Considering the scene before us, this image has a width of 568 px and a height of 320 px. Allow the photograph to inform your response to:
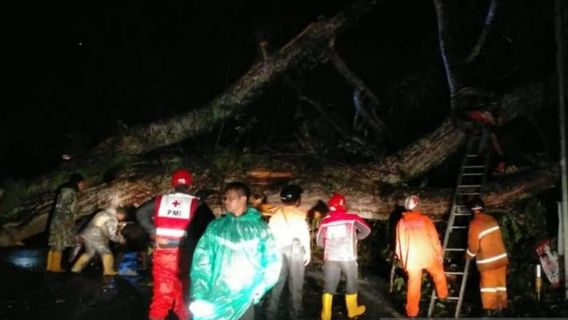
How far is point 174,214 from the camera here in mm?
5570

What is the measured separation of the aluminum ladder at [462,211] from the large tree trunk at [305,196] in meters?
0.26

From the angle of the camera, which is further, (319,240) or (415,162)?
(415,162)

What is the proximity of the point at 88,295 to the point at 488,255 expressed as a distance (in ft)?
16.8

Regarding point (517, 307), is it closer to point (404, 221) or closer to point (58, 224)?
point (404, 221)

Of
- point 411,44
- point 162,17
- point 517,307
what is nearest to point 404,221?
point 517,307

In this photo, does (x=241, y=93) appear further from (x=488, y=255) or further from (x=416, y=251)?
(x=488, y=255)

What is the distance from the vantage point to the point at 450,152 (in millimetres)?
10273

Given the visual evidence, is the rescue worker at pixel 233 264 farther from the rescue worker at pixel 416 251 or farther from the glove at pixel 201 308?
the rescue worker at pixel 416 251

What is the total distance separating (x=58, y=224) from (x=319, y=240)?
400 centimetres

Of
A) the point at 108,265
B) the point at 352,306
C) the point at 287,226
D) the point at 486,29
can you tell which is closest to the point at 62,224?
the point at 108,265

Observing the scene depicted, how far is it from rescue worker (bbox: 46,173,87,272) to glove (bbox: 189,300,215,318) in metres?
4.83

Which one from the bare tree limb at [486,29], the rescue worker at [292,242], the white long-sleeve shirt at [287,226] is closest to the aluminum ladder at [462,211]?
the rescue worker at [292,242]

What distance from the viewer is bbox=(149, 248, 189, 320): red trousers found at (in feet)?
18.6

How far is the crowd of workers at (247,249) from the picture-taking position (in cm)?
418
